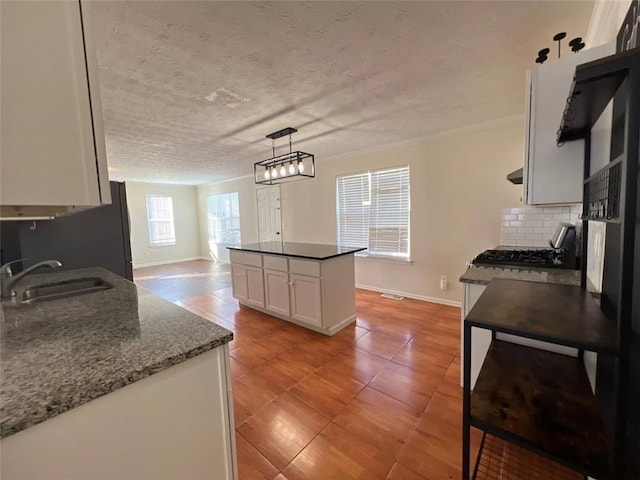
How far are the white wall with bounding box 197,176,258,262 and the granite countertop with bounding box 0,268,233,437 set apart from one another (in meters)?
5.53

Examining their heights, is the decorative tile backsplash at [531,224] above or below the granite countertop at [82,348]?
above

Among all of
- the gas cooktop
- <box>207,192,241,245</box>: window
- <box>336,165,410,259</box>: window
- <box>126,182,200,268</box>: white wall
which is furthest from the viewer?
<box>207,192,241,245</box>: window

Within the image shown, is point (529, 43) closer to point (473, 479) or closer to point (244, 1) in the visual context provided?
point (244, 1)

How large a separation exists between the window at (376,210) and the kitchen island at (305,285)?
1269 mm

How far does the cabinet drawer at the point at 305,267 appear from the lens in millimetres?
2936

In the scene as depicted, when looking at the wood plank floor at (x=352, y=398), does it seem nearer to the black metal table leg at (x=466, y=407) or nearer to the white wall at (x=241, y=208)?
the black metal table leg at (x=466, y=407)

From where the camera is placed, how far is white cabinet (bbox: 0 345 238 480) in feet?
2.13

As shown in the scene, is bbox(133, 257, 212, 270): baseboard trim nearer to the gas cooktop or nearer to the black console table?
the gas cooktop

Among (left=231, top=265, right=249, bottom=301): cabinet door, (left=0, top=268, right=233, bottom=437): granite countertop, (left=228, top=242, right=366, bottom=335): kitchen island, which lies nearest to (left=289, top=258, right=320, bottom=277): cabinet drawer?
(left=228, top=242, right=366, bottom=335): kitchen island

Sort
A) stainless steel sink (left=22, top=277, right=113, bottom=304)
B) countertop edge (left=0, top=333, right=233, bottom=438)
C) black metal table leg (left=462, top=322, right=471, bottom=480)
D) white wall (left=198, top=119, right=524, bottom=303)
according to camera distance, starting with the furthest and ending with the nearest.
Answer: white wall (left=198, top=119, right=524, bottom=303) → stainless steel sink (left=22, top=277, right=113, bottom=304) → black metal table leg (left=462, top=322, right=471, bottom=480) → countertop edge (left=0, top=333, right=233, bottom=438)

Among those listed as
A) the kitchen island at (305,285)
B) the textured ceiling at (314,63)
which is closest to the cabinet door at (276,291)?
the kitchen island at (305,285)

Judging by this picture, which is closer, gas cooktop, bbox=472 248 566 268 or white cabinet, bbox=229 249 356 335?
gas cooktop, bbox=472 248 566 268

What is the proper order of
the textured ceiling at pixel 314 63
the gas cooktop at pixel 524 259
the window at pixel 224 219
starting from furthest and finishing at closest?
1. the window at pixel 224 219
2. the gas cooktop at pixel 524 259
3. the textured ceiling at pixel 314 63

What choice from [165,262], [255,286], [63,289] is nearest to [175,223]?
[165,262]
